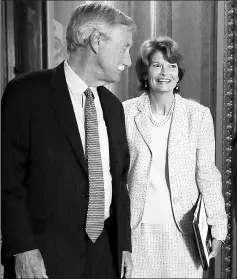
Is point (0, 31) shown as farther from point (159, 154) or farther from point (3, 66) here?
point (159, 154)

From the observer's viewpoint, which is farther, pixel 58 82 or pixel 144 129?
pixel 144 129

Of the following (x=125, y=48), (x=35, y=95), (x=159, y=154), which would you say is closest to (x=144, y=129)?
(x=159, y=154)

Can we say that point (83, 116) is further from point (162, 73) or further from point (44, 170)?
point (162, 73)

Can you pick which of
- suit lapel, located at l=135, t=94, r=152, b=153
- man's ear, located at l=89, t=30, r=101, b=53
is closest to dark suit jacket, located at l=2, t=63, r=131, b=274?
man's ear, located at l=89, t=30, r=101, b=53

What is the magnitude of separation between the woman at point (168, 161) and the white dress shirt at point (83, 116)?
0.30 metres

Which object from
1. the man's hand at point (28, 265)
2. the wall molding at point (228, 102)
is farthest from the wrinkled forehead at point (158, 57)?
the man's hand at point (28, 265)

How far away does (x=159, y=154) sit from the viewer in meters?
1.79

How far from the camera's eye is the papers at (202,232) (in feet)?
5.58

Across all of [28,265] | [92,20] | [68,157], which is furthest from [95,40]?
[28,265]

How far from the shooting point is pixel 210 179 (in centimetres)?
181

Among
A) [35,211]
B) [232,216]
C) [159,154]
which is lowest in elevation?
[232,216]

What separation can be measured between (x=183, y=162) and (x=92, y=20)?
65cm

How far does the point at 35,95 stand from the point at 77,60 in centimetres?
18

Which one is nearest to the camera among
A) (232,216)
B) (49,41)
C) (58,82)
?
(58,82)
